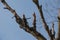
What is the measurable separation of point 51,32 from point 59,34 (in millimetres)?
24

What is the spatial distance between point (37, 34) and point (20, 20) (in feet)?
0.23

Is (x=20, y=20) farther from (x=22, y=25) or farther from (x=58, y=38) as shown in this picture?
(x=58, y=38)

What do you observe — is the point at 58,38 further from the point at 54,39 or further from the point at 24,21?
the point at 24,21

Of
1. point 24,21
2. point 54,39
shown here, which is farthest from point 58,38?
A: point 24,21

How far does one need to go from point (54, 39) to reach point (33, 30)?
0.23 ft

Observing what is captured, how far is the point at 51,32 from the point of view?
12.3 inches

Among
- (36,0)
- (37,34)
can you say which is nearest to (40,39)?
(37,34)

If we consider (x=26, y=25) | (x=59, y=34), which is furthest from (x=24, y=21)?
(x=59, y=34)

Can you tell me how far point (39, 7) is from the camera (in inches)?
12.2

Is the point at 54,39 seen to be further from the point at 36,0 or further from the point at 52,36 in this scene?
the point at 36,0

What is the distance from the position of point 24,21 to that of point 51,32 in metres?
0.09

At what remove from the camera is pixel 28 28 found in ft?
1.09

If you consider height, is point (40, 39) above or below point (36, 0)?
below

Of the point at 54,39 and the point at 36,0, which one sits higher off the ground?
the point at 36,0
